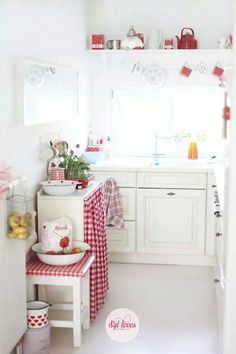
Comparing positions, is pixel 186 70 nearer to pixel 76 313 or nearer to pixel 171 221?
pixel 171 221

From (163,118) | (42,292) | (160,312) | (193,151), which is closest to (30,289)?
(42,292)

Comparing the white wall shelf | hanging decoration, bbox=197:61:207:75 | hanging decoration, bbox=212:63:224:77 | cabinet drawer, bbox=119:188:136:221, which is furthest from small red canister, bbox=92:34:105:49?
cabinet drawer, bbox=119:188:136:221

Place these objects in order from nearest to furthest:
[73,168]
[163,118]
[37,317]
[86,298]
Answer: [37,317], [86,298], [73,168], [163,118]

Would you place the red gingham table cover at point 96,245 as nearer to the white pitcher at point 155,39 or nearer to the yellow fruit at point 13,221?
the yellow fruit at point 13,221

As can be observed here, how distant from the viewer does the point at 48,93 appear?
3.99 metres

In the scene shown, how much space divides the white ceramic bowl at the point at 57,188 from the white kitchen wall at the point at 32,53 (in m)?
0.08

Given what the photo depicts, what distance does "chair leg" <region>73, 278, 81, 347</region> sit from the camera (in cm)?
344

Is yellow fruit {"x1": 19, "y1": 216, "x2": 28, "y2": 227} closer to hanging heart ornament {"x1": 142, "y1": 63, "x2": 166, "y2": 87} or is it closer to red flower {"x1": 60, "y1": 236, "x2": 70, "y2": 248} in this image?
red flower {"x1": 60, "y1": 236, "x2": 70, "y2": 248}

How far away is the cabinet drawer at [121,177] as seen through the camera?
5.01 metres

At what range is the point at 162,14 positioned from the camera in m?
5.34

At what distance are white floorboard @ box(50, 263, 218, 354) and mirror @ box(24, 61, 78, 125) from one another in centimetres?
135

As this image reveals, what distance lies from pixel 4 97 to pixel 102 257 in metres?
1.37

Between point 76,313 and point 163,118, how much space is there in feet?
8.48

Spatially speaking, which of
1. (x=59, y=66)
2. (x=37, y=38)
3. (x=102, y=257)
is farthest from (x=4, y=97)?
(x=102, y=257)
